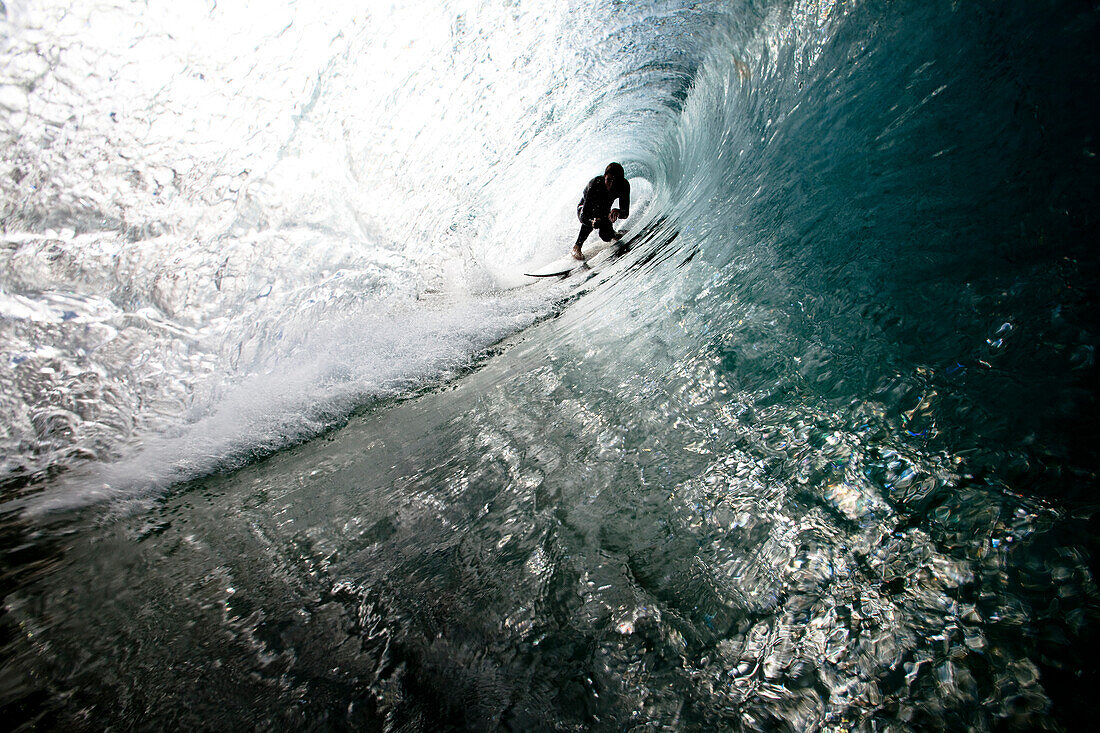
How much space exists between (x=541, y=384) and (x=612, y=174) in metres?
4.26

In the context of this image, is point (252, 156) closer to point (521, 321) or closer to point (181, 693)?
point (521, 321)

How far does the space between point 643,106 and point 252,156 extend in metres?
5.37

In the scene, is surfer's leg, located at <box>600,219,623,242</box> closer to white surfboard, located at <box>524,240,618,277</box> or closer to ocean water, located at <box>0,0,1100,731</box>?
white surfboard, located at <box>524,240,618,277</box>

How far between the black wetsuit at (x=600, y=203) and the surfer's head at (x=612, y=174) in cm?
4

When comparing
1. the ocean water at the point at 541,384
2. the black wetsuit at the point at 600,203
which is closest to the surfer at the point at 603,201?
the black wetsuit at the point at 600,203

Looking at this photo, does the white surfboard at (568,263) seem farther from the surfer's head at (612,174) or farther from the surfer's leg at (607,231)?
the surfer's head at (612,174)

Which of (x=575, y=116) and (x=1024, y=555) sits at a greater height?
(x=575, y=116)

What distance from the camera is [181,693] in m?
1.49

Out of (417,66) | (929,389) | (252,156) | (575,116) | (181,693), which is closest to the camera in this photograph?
(929,389)

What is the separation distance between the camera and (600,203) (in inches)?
238

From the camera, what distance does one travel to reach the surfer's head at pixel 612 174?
580 cm

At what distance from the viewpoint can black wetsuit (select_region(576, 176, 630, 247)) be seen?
5922 millimetres

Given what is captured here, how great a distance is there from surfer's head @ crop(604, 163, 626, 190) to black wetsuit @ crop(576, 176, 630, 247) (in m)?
0.04

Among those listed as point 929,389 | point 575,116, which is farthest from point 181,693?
point 575,116
